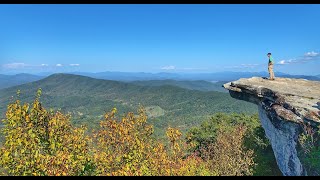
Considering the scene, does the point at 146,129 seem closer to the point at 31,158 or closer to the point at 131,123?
the point at 131,123

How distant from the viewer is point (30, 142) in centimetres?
980

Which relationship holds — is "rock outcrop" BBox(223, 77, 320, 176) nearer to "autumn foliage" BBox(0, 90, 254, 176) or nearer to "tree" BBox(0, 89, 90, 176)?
"autumn foliage" BBox(0, 90, 254, 176)

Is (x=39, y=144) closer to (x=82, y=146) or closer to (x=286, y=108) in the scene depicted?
(x=82, y=146)

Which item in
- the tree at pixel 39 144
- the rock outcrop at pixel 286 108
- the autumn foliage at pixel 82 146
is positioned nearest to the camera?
the tree at pixel 39 144

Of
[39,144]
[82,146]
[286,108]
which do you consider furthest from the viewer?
[286,108]

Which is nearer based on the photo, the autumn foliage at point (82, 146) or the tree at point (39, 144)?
the tree at point (39, 144)

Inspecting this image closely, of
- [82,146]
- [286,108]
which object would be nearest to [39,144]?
[82,146]

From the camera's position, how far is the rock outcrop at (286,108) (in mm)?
17047

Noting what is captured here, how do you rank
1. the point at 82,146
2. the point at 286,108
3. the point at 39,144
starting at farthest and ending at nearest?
the point at 286,108, the point at 82,146, the point at 39,144

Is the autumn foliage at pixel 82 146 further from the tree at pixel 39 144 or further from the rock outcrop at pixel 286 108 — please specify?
the rock outcrop at pixel 286 108

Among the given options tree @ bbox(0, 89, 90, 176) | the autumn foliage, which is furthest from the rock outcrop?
tree @ bbox(0, 89, 90, 176)

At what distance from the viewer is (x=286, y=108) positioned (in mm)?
18312

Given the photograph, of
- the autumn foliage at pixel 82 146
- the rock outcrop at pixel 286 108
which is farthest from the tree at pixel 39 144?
the rock outcrop at pixel 286 108

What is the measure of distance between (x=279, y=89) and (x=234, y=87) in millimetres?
4374
